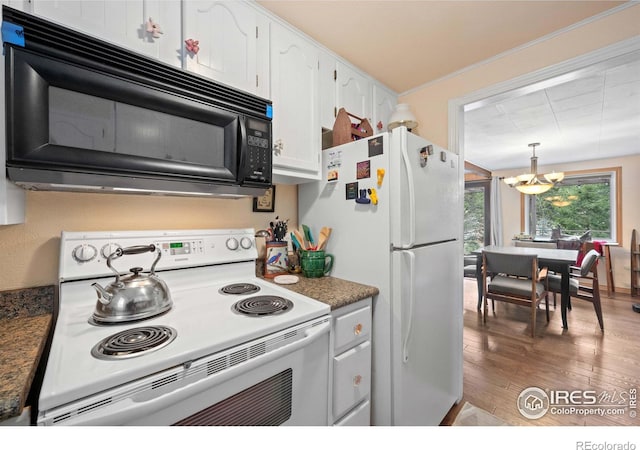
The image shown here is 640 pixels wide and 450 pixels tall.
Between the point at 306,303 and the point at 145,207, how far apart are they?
92 centimetres

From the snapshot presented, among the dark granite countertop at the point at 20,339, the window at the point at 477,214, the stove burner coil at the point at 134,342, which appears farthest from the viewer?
the window at the point at 477,214

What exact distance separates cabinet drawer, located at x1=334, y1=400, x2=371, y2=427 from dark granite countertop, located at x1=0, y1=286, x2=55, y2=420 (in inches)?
41.2

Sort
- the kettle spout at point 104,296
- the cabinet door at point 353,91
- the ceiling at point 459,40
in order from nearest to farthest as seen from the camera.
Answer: the kettle spout at point 104,296 < the ceiling at point 459,40 < the cabinet door at point 353,91

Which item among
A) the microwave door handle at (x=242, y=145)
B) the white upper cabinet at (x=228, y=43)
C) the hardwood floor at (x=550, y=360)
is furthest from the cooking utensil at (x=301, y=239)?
the hardwood floor at (x=550, y=360)

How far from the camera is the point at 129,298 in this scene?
884mm

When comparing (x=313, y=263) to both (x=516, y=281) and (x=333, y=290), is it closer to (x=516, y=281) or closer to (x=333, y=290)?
(x=333, y=290)

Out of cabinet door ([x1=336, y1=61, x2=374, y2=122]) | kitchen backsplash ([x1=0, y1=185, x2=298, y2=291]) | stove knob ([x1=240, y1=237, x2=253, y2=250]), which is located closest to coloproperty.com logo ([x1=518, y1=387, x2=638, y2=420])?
stove knob ([x1=240, y1=237, x2=253, y2=250])

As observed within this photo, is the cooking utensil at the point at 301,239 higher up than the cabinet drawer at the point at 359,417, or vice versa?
the cooking utensil at the point at 301,239

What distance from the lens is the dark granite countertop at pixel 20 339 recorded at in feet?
1.73

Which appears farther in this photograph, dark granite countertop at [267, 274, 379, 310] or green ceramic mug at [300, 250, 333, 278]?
green ceramic mug at [300, 250, 333, 278]

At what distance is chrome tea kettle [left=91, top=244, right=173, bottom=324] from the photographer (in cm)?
86

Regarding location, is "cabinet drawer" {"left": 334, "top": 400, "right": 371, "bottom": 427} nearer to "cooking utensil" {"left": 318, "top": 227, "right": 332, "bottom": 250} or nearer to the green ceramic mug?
the green ceramic mug

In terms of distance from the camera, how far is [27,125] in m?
0.71

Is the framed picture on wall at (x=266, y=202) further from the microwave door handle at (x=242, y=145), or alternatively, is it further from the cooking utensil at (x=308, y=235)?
the microwave door handle at (x=242, y=145)
